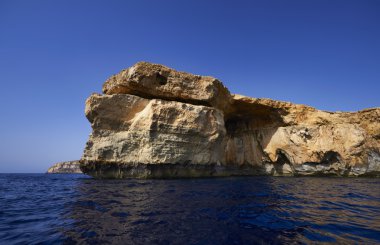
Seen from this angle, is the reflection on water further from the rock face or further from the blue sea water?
the rock face

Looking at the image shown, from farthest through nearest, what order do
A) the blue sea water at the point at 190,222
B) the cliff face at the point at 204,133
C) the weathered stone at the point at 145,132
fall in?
1. the cliff face at the point at 204,133
2. the weathered stone at the point at 145,132
3. the blue sea water at the point at 190,222

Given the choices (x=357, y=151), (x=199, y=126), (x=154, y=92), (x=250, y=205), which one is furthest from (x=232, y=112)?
(x=250, y=205)

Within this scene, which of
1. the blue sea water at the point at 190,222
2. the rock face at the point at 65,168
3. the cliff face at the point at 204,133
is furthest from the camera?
the rock face at the point at 65,168

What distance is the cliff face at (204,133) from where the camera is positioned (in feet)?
52.0

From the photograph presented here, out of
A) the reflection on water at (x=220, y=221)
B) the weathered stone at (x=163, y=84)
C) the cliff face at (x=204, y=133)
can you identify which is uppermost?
the weathered stone at (x=163, y=84)

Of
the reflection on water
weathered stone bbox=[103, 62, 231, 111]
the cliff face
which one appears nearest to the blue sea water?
the reflection on water

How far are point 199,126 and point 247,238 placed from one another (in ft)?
45.2

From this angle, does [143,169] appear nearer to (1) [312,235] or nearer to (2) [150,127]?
(2) [150,127]

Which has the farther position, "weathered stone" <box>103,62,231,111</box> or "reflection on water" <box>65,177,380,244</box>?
"weathered stone" <box>103,62,231,111</box>

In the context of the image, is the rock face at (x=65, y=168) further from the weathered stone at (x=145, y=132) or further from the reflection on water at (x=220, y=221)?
the reflection on water at (x=220, y=221)

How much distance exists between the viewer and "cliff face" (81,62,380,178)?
1585 cm

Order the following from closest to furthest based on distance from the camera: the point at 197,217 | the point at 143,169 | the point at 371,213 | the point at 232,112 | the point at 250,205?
the point at 197,217 → the point at 371,213 → the point at 250,205 → the point at 143,169 → the point at 232,112

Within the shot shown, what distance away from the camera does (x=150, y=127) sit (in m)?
16.0

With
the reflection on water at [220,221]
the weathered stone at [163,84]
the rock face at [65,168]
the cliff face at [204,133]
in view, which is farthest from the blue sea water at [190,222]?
the rock face at [65,168]
